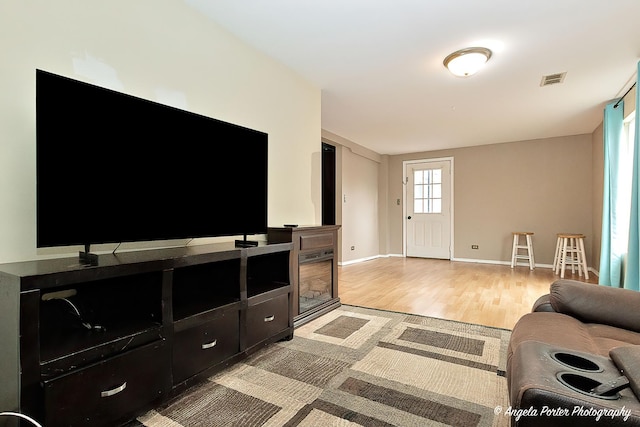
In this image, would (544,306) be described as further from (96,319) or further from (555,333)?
(96,319)

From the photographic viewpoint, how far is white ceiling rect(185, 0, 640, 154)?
2.27 meters

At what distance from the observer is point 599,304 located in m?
1.59

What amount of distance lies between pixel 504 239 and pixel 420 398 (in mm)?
5606

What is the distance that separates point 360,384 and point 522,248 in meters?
5.59

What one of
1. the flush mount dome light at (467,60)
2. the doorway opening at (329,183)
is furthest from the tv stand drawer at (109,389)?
the doorway opening at (329,183)

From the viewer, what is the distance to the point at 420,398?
165cm

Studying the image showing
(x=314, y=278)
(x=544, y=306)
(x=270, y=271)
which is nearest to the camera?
(x=544, y=306)

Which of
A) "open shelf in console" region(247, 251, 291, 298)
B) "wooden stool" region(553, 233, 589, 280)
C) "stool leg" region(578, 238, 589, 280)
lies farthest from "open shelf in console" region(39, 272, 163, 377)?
"stool leg" region(578, 238, 589, 280)

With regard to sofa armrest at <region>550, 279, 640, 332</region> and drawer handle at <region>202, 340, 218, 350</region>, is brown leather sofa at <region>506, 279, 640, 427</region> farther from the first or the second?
drawer handle at <region>202, 340, 218, 350</region>

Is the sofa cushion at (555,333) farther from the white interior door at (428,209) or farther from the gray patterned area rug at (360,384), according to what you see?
the white interior door at (428,209)

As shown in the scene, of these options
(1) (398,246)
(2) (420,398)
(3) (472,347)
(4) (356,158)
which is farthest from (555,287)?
(1) (398,246)

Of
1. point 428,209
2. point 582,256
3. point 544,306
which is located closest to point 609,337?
point 544,306

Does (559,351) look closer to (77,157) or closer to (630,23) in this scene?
(77,157)

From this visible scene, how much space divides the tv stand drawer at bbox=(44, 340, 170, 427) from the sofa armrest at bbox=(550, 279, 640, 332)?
6.52 feet
